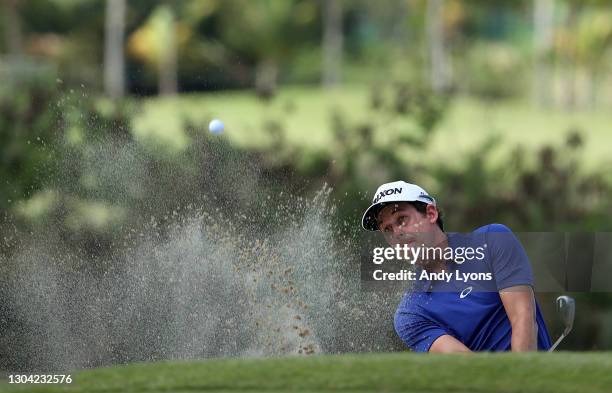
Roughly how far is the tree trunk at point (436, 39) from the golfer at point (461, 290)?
4677 cm

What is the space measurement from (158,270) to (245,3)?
4817 centimetres

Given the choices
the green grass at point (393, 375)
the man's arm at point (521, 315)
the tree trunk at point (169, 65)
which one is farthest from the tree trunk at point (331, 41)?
Answer: the green grass at point (393, 375)

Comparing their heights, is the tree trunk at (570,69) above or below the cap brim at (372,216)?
above

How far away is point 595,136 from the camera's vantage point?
3772cm

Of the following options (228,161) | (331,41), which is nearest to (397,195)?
(228,161)

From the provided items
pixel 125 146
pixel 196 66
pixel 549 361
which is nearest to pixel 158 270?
pixel 125 146

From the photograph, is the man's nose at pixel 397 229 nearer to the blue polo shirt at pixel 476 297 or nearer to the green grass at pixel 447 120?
the blue polo shirt at pixel 476 297

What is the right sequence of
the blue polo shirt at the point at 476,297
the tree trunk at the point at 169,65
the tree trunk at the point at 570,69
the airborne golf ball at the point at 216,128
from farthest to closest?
the tree trunk at the point at 169,65 → the tree trunk at the point at 570,69 → the airborne golf ball at the point at 216,128 → the blue polo shirt at the point at 476,297

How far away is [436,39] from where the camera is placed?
171 feet

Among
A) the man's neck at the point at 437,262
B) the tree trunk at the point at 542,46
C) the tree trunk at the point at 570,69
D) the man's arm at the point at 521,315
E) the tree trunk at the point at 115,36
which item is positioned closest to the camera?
the man's arm at the point at 521,315

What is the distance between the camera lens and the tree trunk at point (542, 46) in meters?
48.4

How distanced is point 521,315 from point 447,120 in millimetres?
10136

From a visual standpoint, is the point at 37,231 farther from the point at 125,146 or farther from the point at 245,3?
the point at 245,3

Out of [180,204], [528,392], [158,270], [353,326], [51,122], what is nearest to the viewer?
[528,392]
